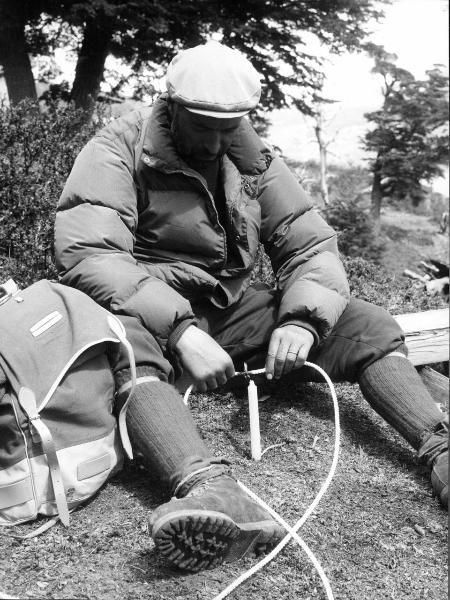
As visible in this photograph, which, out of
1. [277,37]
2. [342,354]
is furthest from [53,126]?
[277,37]

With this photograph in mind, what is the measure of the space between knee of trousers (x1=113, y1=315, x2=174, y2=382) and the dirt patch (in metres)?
0.48

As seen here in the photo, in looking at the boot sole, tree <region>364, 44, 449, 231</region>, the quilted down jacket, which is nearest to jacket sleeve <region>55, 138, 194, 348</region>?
the quilted down jacket

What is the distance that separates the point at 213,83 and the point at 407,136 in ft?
62.8

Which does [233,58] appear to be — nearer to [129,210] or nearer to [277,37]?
[129,210]

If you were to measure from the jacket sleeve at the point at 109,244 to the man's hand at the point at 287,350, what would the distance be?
38 centimetres

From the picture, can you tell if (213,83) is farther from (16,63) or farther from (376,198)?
(376,198)

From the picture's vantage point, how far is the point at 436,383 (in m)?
4.17

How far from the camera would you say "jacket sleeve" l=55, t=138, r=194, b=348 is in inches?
105

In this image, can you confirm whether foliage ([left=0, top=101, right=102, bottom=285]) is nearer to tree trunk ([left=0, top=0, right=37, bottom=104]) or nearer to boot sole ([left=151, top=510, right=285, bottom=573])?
boot sole ([left=151, top=510, right=285, bottom=573])

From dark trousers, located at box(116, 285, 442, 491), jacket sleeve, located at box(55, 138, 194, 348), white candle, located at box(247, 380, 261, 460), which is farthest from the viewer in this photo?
white candle, located at box(247, 380, 261, 460)

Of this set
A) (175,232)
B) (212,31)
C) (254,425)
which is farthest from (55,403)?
(212,31)

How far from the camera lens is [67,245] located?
2836 millimetres

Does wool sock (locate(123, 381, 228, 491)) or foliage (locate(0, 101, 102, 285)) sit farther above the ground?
foliage (locate(0, 101, 102, 285))

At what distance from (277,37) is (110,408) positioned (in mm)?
7484
